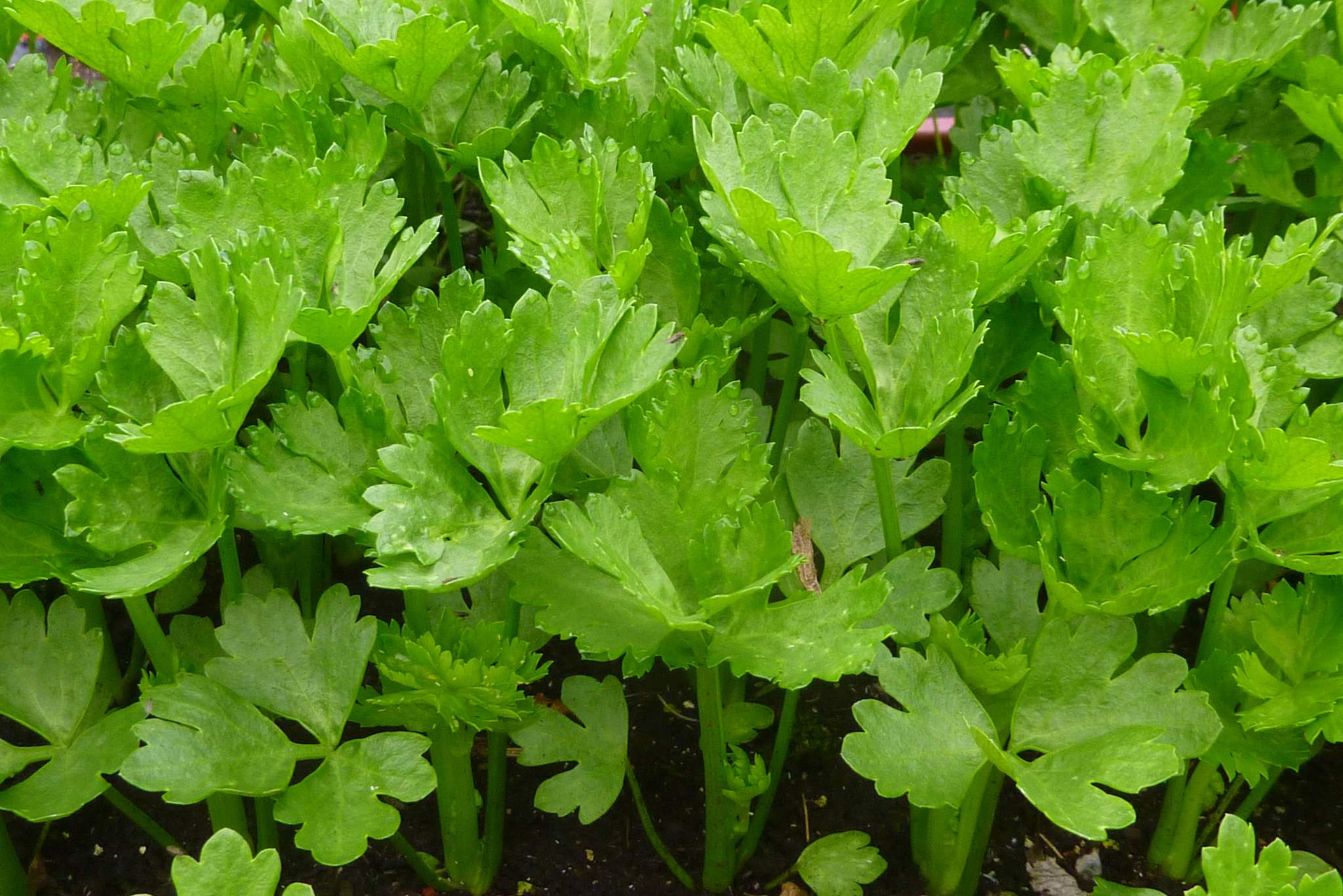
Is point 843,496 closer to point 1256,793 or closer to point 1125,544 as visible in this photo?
point 1125,544

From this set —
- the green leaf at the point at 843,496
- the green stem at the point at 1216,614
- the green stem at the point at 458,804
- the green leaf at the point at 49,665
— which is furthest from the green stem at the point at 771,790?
the green leaf at the point at 49,665

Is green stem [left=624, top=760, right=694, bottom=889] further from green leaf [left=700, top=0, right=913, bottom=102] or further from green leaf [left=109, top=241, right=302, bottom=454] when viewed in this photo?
green leaf [left=700, top=0, right=913, bottom=102]

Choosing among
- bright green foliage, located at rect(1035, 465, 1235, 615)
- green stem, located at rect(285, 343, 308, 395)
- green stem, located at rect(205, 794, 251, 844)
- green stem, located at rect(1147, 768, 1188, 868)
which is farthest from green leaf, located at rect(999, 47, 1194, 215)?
green stem, located at rect(205, 794, 251, 844)

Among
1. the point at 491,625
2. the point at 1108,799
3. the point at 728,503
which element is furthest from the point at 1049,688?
the point at 491,625

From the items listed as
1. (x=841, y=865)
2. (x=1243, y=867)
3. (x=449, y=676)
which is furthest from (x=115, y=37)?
(x=1243, y=867)

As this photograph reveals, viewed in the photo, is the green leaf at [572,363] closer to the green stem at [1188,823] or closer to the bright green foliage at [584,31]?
the bright green foliage at [584,31]

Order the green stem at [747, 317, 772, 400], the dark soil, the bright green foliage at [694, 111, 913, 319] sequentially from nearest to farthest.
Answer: the bright green foliage at [694, 111, 913, 319] < the dark soil < the green stem at [747, 317, 772, 400]

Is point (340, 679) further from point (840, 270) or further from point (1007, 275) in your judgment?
point (1007, 275)
